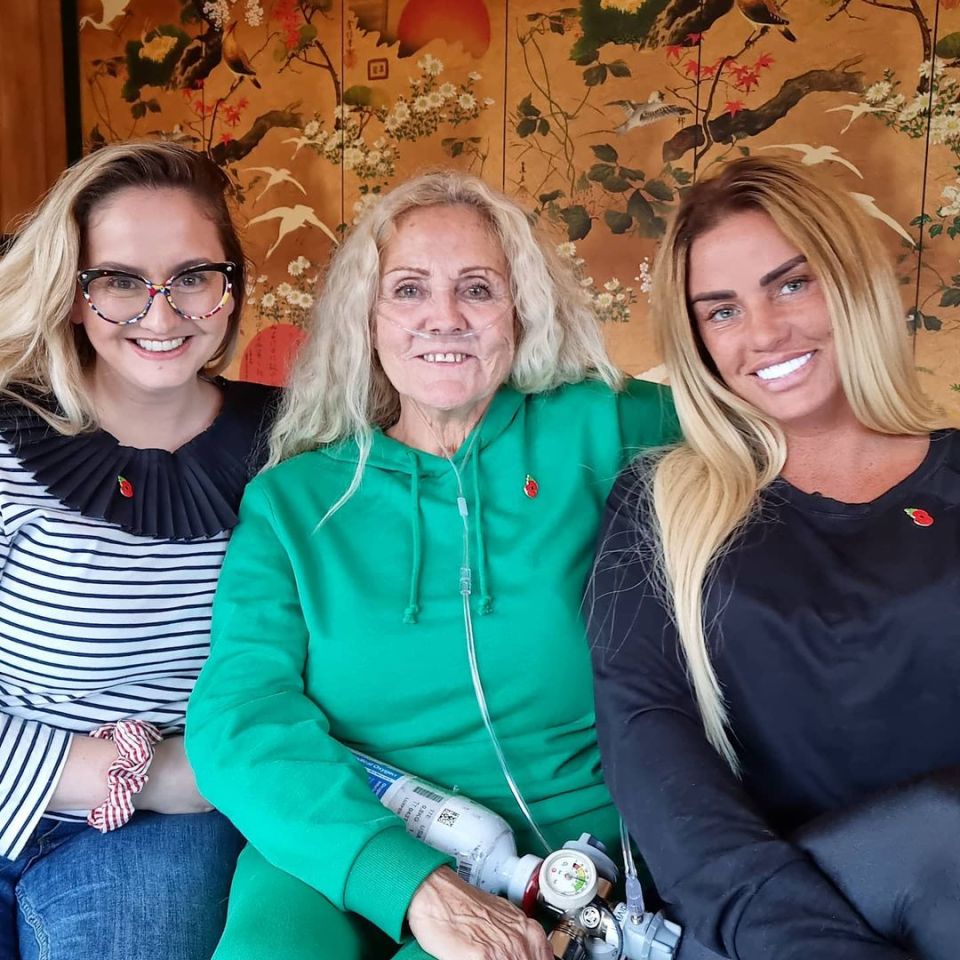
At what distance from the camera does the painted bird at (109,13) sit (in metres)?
4.37

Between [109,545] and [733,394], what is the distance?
102 cm

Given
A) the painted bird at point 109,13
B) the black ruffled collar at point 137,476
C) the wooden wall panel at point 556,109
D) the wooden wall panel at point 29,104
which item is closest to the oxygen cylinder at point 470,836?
the black ruffled collar at point 137,476

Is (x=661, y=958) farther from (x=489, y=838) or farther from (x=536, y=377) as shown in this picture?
(x=536, y=377)

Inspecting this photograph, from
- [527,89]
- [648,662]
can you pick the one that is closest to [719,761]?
[648,662]

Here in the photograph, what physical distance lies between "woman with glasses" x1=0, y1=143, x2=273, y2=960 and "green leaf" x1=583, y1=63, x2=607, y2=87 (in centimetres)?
236

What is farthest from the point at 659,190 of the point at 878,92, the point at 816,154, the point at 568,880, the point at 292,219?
the point at 568,880

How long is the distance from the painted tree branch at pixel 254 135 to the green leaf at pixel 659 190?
5.09 feet

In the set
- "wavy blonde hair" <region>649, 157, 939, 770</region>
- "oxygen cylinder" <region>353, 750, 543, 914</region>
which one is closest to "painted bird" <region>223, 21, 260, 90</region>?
"wavy blonde hair" <region>649, 157, 939, 770</region>

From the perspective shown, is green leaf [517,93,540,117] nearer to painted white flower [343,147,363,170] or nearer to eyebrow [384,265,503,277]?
painted white flower [343,147,363,170]

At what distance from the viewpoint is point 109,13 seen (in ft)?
14.4

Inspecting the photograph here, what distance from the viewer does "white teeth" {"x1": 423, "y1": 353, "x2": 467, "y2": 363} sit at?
164 cm

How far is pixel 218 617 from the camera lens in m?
1.55

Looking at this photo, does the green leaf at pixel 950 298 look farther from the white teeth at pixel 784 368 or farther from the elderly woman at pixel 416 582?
the white teeth at pixel 784 368

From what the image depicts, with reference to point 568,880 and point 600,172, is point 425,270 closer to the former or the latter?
point 568,880
